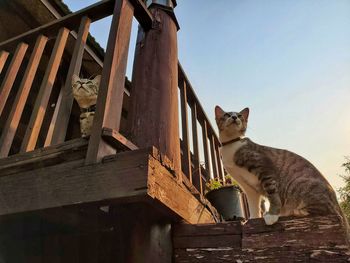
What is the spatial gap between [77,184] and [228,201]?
7.16 ft

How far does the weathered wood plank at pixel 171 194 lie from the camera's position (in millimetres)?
1376

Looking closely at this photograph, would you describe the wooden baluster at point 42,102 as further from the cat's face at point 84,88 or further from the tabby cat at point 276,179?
the tabby cat at point 276,179

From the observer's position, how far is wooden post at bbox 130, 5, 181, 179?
6.64ft

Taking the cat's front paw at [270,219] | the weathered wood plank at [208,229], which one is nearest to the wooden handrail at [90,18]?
the weathered wood plank at [208,229]

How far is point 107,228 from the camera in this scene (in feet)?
5.74

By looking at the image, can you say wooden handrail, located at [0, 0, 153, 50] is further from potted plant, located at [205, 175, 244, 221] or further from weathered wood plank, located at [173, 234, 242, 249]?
potted plant, located at [205, 175, 244, 221]

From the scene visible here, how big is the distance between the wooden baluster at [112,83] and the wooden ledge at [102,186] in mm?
111

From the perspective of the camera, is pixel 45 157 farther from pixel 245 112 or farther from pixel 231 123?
pixel 245 112

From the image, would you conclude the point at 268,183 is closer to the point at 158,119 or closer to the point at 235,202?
the point at 158,119

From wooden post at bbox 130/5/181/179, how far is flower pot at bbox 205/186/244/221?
141 centimetres

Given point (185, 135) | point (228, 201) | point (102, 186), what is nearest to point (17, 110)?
point (102, 186)

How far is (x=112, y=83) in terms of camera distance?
1.78 m

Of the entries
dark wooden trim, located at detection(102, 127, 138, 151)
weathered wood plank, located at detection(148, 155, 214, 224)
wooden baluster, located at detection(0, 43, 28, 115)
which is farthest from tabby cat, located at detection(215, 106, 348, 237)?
wooden baluster, located at detection(0, 43, 28, 115)

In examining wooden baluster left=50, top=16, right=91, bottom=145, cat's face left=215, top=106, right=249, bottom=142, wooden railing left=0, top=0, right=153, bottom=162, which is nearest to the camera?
wooden railing left=0, top=0, right=153, bottom=162
